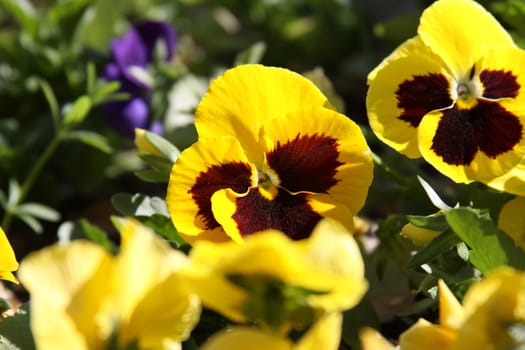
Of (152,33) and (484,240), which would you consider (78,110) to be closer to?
(152,33)

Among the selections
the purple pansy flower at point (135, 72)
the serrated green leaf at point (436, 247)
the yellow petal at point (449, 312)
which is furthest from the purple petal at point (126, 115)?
the yellow petal at point (449, 312)

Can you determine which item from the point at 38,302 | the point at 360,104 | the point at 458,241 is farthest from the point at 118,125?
the point at 38,302

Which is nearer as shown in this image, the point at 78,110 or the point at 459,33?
the point at 459,33

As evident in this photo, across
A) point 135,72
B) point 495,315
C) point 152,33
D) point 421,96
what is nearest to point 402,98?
point 421,96

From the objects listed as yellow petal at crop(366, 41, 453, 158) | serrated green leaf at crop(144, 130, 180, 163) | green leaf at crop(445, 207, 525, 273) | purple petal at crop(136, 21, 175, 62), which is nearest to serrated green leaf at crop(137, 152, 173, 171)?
serrated green leaf at crop(144, 130, 180, 163)

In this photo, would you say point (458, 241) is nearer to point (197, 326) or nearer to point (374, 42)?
point (197, 326)
